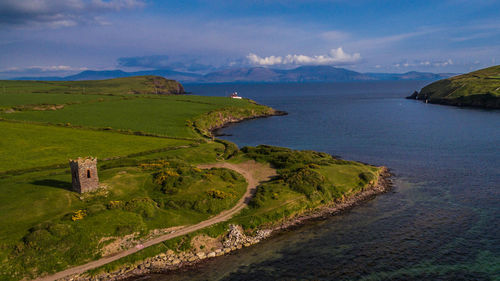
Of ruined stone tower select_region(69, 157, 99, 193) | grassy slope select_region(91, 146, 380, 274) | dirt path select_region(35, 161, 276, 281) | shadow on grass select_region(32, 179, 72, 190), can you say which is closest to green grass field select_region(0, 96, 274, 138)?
dirt path select_region(35, 161, 276, 281)

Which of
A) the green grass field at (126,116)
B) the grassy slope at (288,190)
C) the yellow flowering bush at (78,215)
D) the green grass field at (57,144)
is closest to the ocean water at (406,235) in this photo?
the grassy slope at (288,190)

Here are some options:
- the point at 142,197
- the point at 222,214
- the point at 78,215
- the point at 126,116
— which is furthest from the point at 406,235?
the point at 126,116

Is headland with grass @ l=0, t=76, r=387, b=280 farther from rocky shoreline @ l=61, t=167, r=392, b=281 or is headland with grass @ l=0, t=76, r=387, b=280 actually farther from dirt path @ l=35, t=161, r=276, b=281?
dirt path @ l=35, t=161, r=276, b=281

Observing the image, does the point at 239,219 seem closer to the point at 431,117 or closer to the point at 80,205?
the point at 80,205

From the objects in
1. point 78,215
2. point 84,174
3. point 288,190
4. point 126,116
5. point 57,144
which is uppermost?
point 126,116

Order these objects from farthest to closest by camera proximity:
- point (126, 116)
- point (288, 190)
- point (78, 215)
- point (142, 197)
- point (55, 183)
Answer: point (126, 116), point (288, 190), point (55, 183), point (142, 197), point (78, 215)

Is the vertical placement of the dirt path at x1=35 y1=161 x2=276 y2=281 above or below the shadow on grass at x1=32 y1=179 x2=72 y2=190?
below

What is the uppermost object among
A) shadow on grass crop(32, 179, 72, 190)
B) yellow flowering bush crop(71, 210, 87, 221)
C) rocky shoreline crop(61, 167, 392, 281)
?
shadow on grass crop(32, 179, 72, 190)

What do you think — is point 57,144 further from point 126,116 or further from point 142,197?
point 126,116
